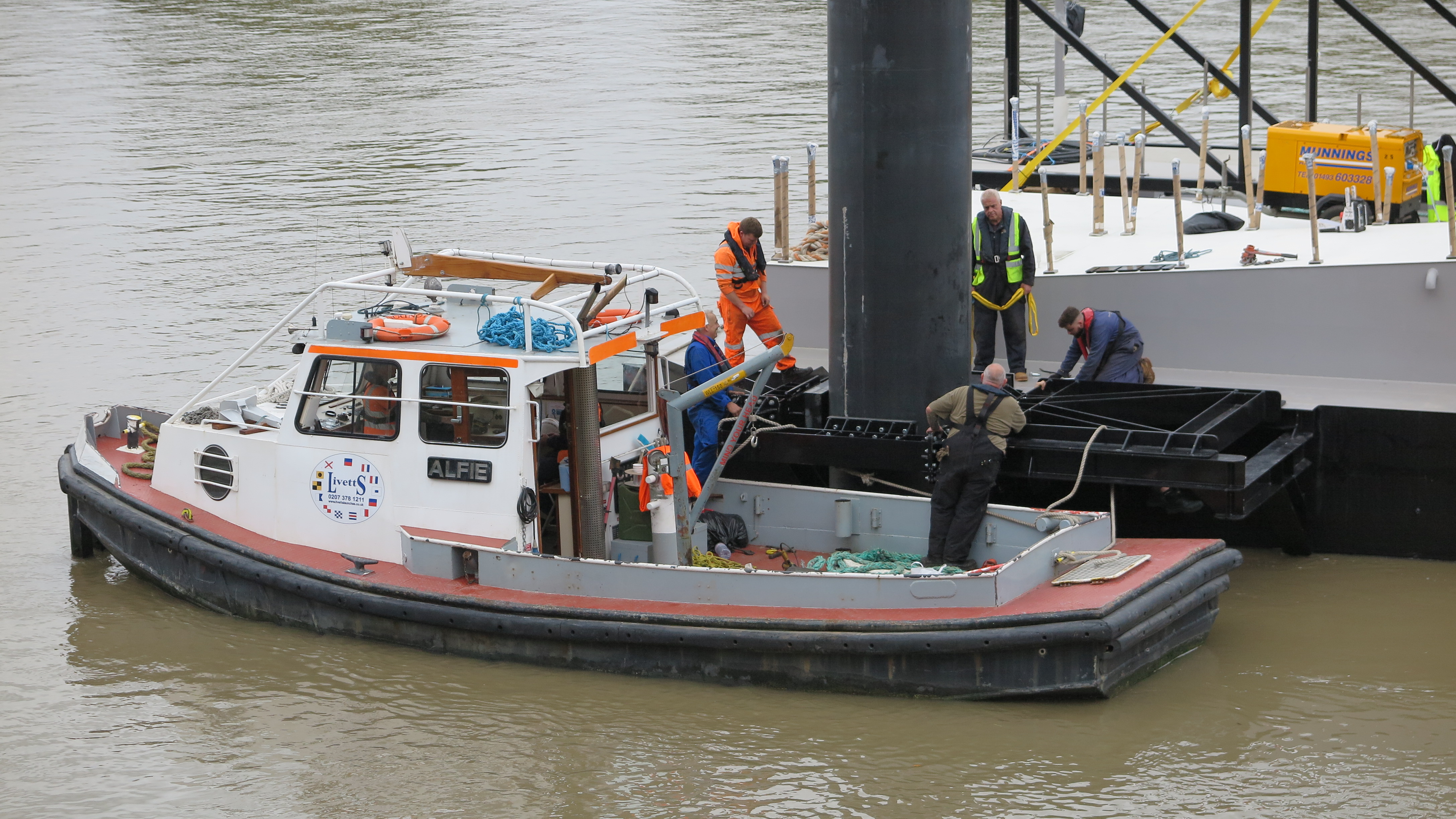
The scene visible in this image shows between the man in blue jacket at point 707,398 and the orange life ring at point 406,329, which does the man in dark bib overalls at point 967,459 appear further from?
the orange life ring at point 406,329

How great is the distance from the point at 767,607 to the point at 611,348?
5.27 feet

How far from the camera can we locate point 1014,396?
9.65m

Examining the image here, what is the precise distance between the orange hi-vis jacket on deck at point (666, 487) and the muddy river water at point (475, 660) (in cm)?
103

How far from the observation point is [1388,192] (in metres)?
11.3

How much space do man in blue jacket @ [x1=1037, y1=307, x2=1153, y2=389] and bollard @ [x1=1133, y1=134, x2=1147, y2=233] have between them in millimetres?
1962

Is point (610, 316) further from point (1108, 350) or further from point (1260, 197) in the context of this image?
point (1260, 197)

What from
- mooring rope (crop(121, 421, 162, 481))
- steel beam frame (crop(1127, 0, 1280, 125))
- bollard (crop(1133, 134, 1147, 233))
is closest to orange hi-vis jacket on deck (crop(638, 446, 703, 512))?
mooring rope (crop(121, 421, 162, 481))

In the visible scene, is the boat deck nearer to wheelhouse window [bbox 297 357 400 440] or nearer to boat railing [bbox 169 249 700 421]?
wheelhouse window [bbox 297 357 400 440]

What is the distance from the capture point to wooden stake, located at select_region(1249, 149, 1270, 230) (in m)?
11.5

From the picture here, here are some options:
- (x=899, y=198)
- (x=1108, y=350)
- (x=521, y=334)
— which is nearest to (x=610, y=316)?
(x=521, y=334)

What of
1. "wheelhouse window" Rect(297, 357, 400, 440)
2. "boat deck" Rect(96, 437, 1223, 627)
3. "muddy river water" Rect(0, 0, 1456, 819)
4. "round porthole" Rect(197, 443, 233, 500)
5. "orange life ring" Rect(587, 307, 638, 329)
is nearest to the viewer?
"muddy river water" Rect(0, 0, 1456, 819)

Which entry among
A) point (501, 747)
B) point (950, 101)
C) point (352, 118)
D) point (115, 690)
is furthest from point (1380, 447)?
point (352, 118)

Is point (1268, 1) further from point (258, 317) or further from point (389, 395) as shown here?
point (389, 395)

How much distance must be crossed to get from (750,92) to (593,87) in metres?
3.11
